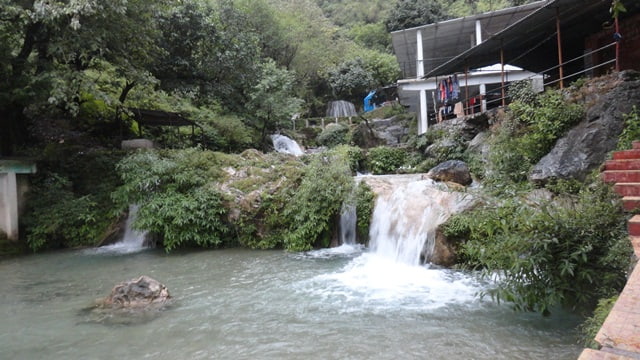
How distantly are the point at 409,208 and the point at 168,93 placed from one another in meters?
14.9

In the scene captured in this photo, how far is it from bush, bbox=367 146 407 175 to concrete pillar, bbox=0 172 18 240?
45.6 ft

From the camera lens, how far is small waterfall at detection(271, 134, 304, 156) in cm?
2384

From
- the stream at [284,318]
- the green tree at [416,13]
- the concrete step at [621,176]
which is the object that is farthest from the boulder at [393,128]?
the concrete step at [621,176]

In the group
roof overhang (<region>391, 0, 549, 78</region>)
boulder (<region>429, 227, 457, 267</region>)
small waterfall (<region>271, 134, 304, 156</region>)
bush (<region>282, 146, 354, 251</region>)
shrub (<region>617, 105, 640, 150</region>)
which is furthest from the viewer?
small waterfall (<region>271, 134, 304, 156</region>)

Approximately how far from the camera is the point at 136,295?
6738mm

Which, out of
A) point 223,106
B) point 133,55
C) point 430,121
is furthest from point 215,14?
point 430,121

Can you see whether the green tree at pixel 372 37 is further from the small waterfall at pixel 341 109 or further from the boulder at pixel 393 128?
the boulder at pixel 393 128

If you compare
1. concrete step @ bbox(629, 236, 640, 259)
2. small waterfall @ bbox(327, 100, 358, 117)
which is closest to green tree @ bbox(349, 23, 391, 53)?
small waterfall @ bbox(327, 100, 358, 117)

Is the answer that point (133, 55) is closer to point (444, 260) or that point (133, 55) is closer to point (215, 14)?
point (215, 14)

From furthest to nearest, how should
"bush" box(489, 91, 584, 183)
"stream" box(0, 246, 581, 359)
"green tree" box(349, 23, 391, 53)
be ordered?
"green tree" box(349, 23, 391, 53), "bush" box(489, 91, 584, 183), "stream" box(0, 246, 581, 359)

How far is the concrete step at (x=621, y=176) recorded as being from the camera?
18.2ft

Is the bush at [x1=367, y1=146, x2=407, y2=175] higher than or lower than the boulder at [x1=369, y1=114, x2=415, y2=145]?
lower

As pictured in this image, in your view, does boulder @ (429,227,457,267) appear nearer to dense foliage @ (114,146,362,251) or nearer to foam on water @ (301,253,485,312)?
foam on water @ (301,253,485,312)

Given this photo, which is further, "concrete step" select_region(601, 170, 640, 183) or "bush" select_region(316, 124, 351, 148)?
"bush" select_region(316, 124, 351, 148)
